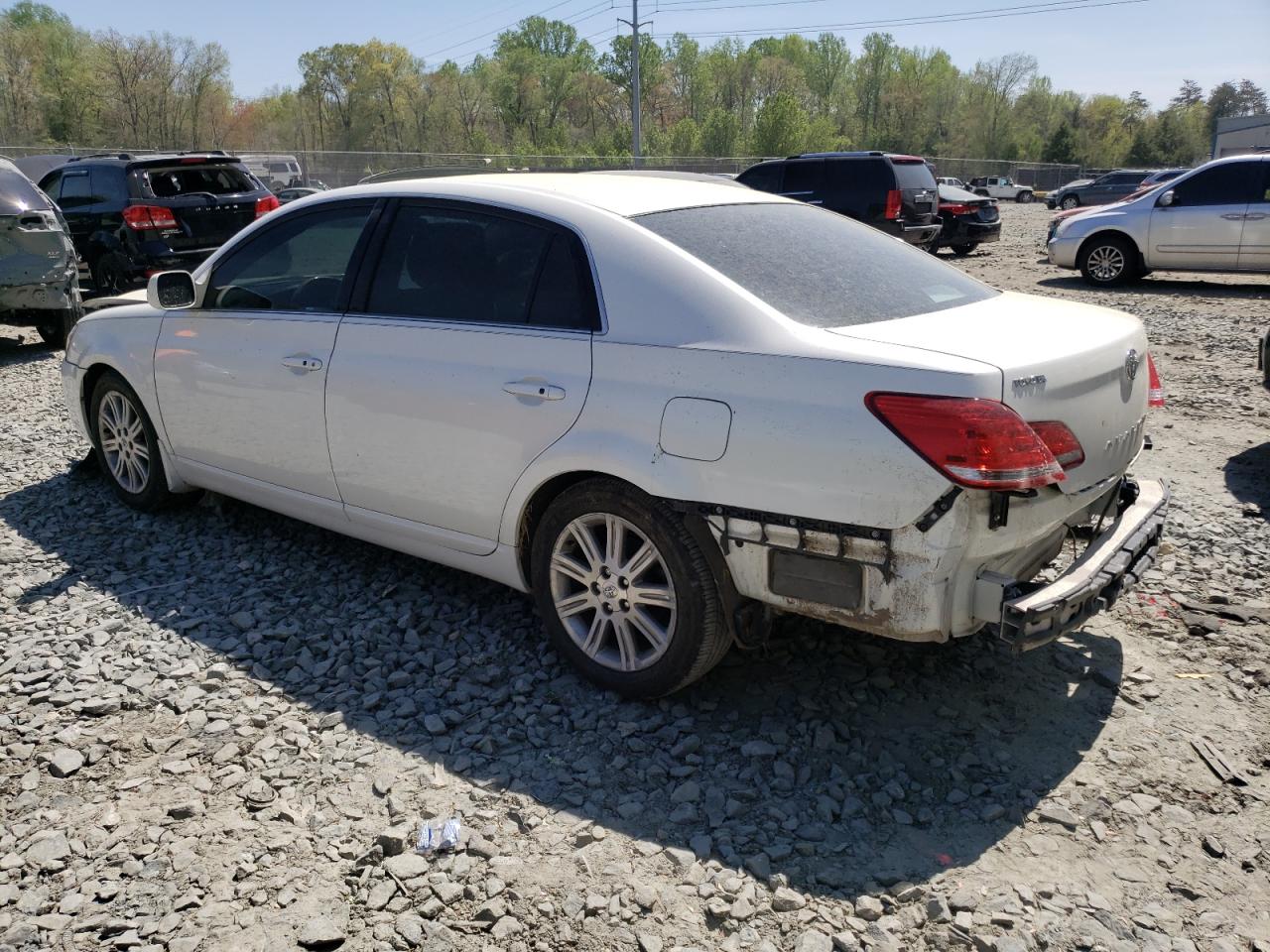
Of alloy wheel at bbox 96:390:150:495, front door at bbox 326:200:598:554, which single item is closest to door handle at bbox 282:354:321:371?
front door at bbox 326:200:598:554

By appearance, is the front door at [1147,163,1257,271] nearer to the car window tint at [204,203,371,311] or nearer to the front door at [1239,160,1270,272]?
the front door at [1239,160,1270,272]

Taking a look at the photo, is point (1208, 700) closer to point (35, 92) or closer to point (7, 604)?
point (7, 604)

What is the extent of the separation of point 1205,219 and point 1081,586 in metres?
12.9

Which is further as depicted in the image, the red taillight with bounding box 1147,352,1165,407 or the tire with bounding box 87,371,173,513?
the tire with bounding box 87,371,173,513

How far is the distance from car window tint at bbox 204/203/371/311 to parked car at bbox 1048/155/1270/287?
12.9 m

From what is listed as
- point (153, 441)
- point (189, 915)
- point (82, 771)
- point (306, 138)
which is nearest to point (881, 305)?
point (189, 915)

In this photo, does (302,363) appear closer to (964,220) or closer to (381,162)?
(964,220)

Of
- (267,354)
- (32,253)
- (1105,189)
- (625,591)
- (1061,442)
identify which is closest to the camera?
(1061,442)

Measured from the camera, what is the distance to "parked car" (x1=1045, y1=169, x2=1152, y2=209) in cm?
3878

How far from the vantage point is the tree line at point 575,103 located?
6328 cm

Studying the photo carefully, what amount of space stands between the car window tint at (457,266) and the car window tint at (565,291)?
0.16 feet

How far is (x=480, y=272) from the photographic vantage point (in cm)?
383

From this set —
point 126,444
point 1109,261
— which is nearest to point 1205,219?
point 1109,261

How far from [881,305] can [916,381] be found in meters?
0.66
